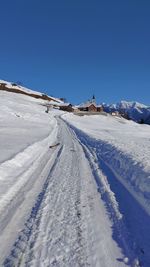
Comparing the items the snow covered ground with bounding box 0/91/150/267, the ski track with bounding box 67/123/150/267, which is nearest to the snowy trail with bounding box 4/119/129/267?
the snow covered ground with bounding box 0/91/150/267

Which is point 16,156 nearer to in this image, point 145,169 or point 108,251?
point 145,169

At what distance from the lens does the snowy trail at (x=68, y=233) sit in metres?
4.89

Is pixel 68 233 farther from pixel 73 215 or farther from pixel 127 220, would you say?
pixel 127 220

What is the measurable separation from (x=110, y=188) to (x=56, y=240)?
432cm

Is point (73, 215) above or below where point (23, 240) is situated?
above

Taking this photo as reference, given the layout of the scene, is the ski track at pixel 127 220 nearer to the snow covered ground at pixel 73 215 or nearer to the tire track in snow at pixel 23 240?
the snow covered ground at pixel 73 215

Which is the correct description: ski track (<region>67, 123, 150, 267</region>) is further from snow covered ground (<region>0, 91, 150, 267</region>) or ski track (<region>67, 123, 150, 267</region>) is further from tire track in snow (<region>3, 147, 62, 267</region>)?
tire track in snow (<region>3, 147, 62, 267</region>)

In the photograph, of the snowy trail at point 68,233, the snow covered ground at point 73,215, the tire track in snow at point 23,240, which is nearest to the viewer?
the tire track in snow at point 23,240

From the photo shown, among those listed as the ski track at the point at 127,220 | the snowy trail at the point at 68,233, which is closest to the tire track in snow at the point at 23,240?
the snowy trail at the point at 68,233

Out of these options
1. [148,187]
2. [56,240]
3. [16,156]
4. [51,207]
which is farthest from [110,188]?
[16,156]

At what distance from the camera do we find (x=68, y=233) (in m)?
5.87

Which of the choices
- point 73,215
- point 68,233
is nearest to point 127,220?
point 73,215

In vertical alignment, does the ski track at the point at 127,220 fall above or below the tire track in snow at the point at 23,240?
above

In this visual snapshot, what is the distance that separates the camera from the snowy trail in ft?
16.1
